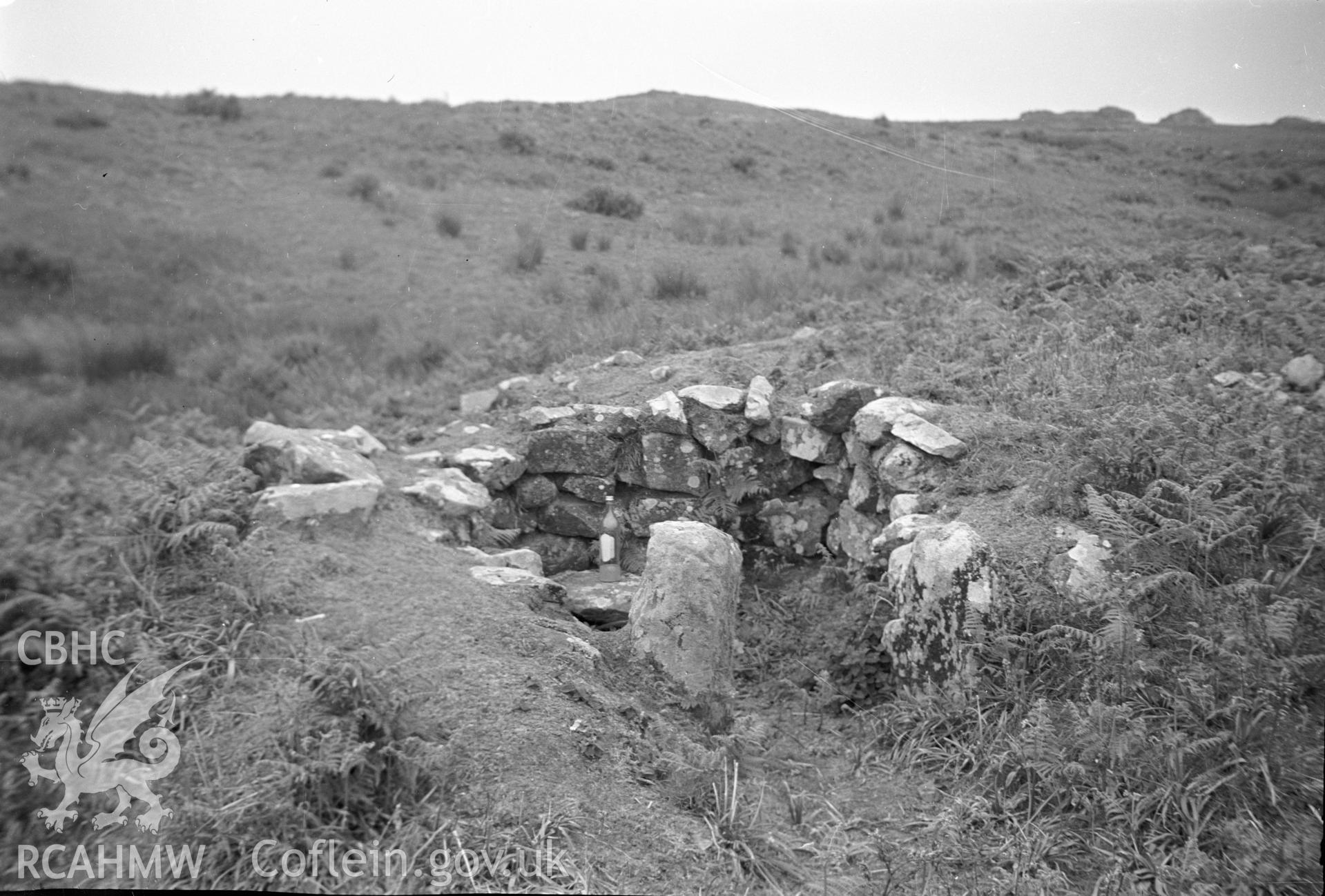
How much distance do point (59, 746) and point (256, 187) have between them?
23.1ft

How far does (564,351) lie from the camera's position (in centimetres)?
802

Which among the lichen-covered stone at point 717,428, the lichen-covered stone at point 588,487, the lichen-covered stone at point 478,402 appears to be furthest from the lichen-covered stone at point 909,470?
the lichen-covered stone at point 478,402

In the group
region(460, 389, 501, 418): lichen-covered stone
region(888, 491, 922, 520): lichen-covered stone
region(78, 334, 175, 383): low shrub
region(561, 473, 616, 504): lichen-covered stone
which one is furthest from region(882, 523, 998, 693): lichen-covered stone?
region(78, 334, 175, 383): low shrub

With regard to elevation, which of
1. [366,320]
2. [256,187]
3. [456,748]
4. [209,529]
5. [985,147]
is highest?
[985,147]

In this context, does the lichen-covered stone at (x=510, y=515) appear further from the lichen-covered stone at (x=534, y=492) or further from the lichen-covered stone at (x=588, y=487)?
the lichen-covered stone at (x=588, y=487)

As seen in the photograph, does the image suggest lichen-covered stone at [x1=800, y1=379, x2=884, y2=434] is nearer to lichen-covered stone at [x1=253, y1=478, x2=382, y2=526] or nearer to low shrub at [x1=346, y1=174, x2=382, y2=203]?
lichen-covered stone at [x1=253, y1=478, x2=382, y2=526]

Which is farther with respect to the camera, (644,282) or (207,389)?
(644,282)

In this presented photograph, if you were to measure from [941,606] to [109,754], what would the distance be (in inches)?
133

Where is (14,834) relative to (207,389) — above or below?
below

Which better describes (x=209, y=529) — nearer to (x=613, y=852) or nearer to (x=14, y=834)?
(x=14, y=834)

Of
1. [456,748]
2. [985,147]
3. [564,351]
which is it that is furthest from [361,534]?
[985,147]

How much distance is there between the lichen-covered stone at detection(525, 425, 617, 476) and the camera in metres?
6.10

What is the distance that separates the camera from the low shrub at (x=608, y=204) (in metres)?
12.4

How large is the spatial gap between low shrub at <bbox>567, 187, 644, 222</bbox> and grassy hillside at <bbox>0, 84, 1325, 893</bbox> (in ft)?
9.35
